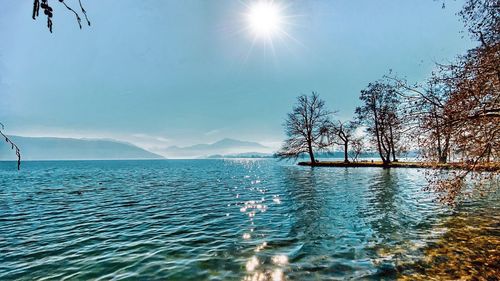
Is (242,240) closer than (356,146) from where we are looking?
Yes

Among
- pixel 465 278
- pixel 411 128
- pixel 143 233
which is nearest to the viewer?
pixel 465 278

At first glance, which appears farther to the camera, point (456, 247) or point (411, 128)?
point (411, 128)

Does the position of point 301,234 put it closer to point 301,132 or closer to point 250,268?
point 250,268

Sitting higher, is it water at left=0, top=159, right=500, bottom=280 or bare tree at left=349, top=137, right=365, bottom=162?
bare tree at left=349, top=137, right=365, bottom=162

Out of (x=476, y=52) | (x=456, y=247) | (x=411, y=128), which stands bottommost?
(x=456, y=247)

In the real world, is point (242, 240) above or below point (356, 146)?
below

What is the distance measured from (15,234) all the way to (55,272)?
6.62 m

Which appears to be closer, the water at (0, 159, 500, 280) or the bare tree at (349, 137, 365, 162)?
the water at (0, 159, 500, 280)

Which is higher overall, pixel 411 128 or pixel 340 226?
pixel 411 128

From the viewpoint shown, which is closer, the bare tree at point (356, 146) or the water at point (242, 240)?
the water at point (242, 240)

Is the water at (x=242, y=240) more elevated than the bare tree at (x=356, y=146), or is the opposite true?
the bare tree at (x=356, y=146)

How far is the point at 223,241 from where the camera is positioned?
32.4 feet

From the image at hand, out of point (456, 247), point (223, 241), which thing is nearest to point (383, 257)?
point (456, 247)

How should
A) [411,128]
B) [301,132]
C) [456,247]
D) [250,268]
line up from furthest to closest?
[301,132]
[411,128]
[456,247]
[250,268]
